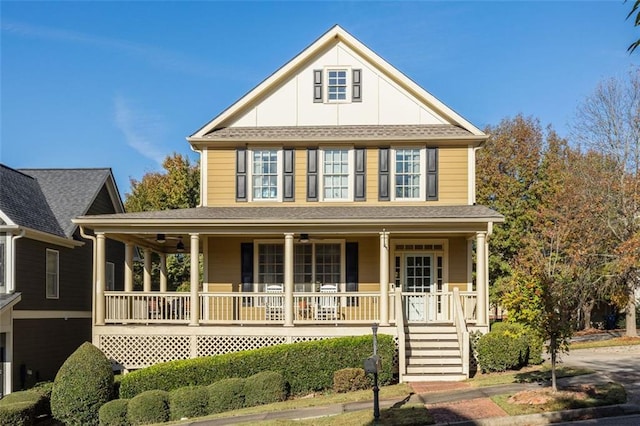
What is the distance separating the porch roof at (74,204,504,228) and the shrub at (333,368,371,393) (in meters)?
4.20

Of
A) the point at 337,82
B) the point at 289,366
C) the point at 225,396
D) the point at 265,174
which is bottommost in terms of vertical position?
the point at 225,396

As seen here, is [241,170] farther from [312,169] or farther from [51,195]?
[51,195]

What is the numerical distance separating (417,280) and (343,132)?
16.8ft

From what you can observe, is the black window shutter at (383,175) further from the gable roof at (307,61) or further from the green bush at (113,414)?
the green bush at (113,414)

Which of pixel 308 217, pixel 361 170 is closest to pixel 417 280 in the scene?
pixel 361 170

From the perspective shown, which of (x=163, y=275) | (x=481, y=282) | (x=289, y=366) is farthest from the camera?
(x=163, y=275)

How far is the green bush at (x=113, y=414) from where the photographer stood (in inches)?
573

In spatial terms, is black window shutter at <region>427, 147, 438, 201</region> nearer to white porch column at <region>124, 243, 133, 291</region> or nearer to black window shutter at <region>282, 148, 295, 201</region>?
black window shutter at <region>282, 148, 295, 201</region>

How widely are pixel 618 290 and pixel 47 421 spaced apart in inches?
871

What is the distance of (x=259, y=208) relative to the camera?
2027cm

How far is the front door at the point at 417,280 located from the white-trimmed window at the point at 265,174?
15.2 ft

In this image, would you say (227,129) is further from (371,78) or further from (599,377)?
(599,377)

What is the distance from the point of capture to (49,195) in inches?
911

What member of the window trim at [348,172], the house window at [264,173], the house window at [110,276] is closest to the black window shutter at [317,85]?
the window trim at [348,172]
